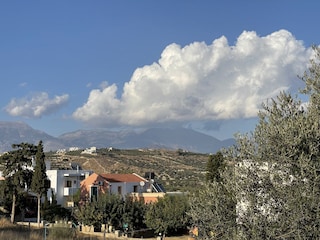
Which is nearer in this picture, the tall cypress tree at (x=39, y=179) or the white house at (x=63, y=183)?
the tall cypress tree at (x=39, y=179)

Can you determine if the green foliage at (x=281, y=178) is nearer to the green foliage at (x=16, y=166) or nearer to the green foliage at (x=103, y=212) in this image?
the green foliage at (x=103, y=212)

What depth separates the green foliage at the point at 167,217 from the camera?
39.7 meters

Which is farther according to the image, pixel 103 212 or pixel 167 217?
pixel 167 217

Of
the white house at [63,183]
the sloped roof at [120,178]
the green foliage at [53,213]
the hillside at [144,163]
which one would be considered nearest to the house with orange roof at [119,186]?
the sloped roof at [120,178]

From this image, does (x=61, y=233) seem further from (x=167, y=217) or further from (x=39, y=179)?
(x=39, y=179)

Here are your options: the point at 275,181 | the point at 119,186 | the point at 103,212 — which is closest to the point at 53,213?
the point at 103,212

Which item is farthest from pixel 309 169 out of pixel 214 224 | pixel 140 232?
pixel 140 232

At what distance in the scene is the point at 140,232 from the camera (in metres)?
39.9

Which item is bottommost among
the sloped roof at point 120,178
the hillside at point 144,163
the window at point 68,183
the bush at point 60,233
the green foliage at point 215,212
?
the bush at point 60,233

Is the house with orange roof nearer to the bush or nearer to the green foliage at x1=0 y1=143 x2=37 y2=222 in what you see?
the green foliage at x1=0 y1=143 x2=37 y2=222

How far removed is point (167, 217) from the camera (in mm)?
39938

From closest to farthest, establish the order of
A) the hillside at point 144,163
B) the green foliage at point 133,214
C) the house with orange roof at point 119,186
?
the green foliage at point 133,214 → the house with orange roof at point 119,186 → the hillside at point 144,163

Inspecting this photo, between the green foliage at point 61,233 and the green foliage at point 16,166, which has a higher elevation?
the green foliage at point 16,166

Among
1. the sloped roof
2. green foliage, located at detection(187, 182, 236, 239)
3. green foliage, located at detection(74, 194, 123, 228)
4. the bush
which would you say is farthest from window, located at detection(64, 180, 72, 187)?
Answer: green foliage, located at detection(187, 182, 236, 239)
